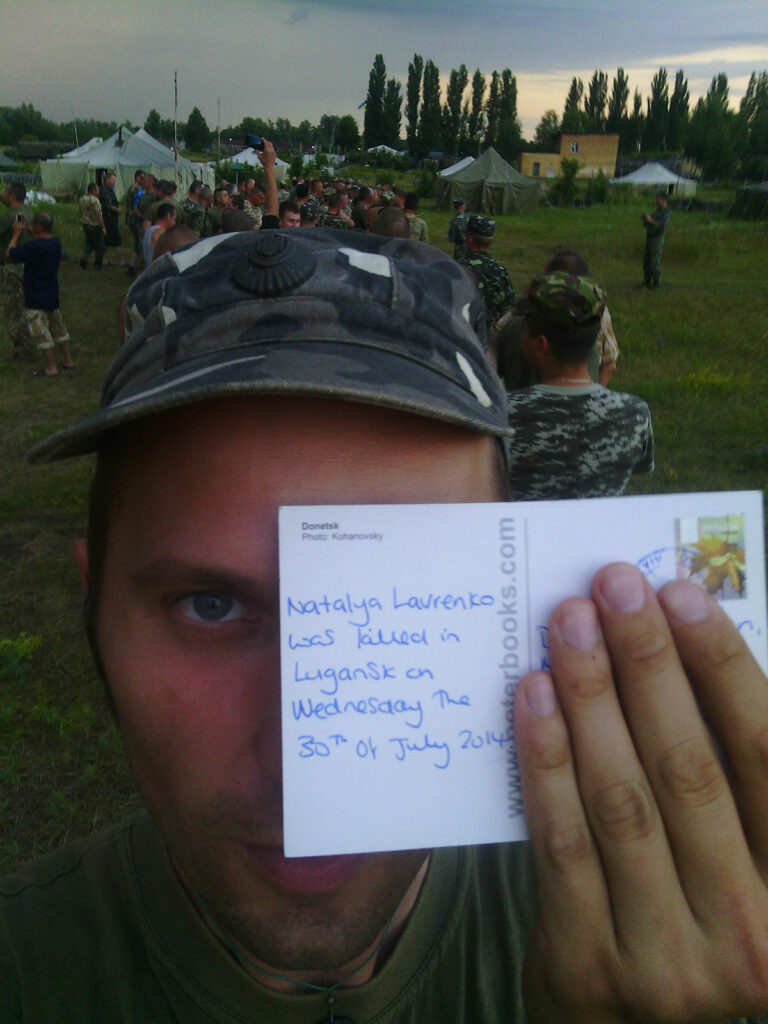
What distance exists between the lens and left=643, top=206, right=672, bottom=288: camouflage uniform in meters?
13.3

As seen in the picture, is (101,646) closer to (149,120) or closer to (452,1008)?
(452,1008)

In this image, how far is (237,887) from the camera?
886mm

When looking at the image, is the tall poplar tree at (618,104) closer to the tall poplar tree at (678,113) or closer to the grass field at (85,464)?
the tall poplar tree at (678,113)

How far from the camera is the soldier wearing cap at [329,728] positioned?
0.76 meters

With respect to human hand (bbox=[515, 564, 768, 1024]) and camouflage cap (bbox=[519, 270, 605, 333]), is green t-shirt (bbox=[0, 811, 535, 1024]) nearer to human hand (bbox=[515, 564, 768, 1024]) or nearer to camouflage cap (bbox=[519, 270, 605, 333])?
human hand (bbox=[515, 564, 768, 1024])

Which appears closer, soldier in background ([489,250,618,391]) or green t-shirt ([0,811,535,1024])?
green t-shirt ([0,811,535,1024])

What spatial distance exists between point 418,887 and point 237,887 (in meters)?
0.37

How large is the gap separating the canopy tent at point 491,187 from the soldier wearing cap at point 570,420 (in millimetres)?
32155

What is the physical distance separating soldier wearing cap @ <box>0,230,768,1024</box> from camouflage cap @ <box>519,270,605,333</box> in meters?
1.79

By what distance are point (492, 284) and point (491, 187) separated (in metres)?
29.8

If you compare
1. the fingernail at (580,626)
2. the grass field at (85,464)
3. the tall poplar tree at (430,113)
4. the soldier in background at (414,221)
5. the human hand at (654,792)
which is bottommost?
the grass field at (85,464)

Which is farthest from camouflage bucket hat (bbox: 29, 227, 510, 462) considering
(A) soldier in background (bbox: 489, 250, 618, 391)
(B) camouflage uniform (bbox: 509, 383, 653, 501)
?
(A) soldier in background (bbox: 489, 250, 618, 391)

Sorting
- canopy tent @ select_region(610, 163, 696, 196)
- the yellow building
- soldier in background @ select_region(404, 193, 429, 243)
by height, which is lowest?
soldier in background @ select_region(404, 193, 429, 243)

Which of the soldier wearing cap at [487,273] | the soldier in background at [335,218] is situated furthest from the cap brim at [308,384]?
the soldier in background at [335,218]
